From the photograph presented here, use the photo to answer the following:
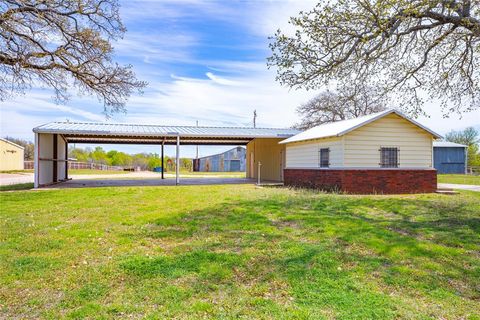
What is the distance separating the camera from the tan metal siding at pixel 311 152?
13984 mm

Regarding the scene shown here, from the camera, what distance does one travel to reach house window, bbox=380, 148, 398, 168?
14211 mm

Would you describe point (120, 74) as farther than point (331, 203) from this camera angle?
Yes

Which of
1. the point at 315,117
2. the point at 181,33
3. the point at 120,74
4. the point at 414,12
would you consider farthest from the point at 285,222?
the point at 315,117

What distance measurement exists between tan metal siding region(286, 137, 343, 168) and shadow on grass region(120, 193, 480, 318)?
19.3 ft

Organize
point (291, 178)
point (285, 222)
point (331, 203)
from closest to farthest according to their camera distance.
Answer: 1. point (285, 222)
2. point (331, 203)
3. point (291, 178)

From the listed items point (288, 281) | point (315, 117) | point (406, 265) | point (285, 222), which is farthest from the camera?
point (315, 117)

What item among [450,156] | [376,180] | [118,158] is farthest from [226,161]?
[376,180]

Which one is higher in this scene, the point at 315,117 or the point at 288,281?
the point at 315,117

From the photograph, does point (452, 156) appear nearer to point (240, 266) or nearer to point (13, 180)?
point (240, 266)

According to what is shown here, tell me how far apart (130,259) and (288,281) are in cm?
218

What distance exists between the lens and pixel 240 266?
445 centimetres

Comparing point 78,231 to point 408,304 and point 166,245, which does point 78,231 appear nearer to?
point 166,245

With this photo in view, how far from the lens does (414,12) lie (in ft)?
24.8

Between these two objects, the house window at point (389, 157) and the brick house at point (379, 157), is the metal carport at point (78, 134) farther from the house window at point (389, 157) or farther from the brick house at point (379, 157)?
the house window at point (389, 157)
